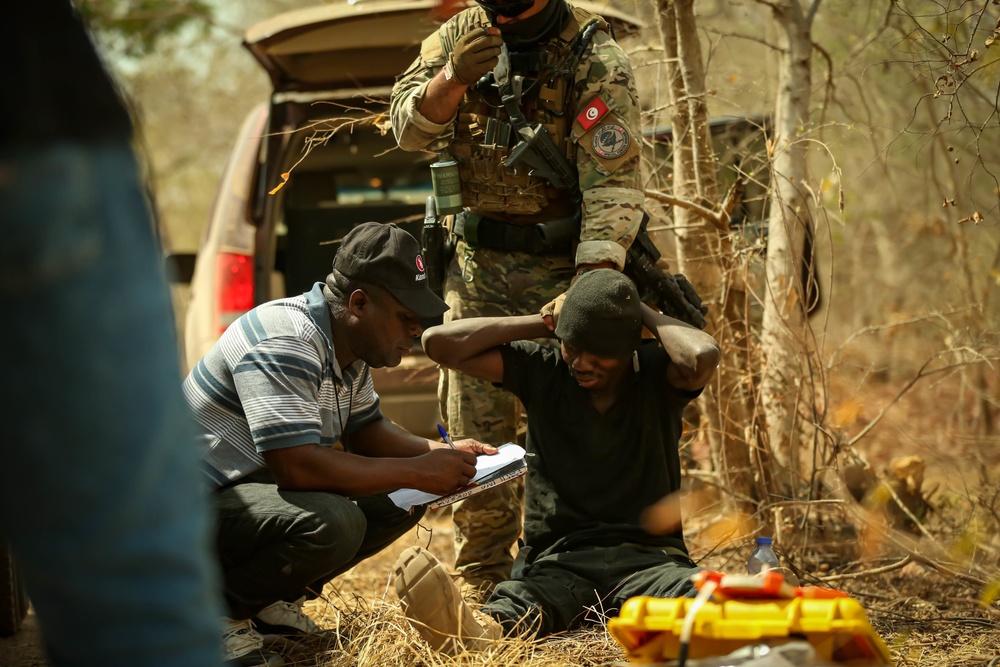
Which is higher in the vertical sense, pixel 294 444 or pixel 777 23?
pixel 777 23

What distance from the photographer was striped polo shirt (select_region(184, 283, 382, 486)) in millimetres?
2494

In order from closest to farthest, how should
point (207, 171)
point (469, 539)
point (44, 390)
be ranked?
1. point (44, 390)
2. point (469, 539)
3. point (207, 171)

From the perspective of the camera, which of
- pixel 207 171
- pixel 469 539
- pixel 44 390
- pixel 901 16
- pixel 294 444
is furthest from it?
pixel 207 171

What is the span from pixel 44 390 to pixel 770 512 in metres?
2.85

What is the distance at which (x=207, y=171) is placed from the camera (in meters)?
17.2

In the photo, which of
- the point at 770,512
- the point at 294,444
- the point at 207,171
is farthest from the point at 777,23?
the point at 207,171

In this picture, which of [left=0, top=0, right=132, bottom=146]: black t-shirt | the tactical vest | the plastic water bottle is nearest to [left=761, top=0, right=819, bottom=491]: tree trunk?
the tactical vest

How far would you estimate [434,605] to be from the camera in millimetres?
2322

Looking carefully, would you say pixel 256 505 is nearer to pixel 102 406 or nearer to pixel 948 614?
pixel 102 406

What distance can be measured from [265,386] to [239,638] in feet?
2.11

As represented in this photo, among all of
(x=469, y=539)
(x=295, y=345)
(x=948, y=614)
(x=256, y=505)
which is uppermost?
(x=295, y=345)

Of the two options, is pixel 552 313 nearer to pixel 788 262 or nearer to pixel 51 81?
pixel 788 262

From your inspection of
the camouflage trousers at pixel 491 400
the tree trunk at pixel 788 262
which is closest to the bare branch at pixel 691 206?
the tree trunk at pixel 788 262

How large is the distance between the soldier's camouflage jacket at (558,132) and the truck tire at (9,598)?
1.77m
